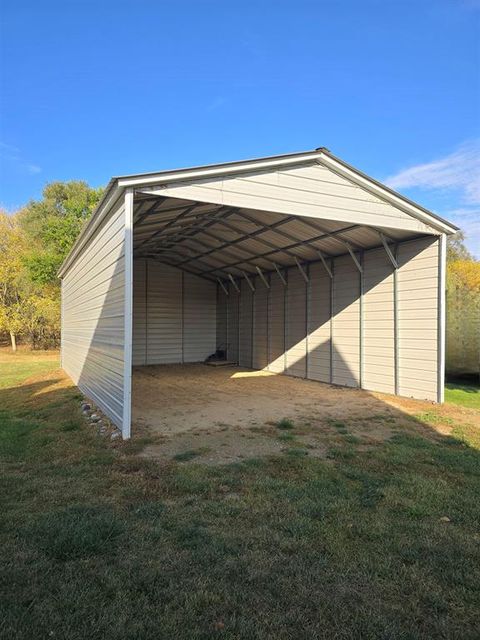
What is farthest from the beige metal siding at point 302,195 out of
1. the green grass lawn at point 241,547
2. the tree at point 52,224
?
the tree at point 52,224

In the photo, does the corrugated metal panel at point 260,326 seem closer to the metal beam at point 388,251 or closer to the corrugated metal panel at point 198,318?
the corrugated metal panel at point 198,318

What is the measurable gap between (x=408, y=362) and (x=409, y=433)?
10.0 ft

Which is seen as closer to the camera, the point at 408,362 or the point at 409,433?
the point at 409,433

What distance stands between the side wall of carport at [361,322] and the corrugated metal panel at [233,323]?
1.75 meters

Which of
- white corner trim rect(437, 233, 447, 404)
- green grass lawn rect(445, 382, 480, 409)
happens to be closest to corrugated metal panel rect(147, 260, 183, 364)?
green grass lawn rect(445, 382, 480, 409)

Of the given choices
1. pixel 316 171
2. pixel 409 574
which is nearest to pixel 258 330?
pixel 316 171

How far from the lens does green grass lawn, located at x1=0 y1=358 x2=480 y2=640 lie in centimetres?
197

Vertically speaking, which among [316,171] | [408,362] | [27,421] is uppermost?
[316,171]

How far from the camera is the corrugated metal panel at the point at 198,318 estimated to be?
17.2 meters

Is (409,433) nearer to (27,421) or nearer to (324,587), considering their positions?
(324,587)

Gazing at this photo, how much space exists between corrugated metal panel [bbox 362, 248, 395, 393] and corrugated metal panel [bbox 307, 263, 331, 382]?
1.37 metres

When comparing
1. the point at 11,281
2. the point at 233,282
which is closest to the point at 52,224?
the point at 11,281

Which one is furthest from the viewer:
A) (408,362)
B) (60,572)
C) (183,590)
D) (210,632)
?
(408,362)

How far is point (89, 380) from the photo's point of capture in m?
8.62
